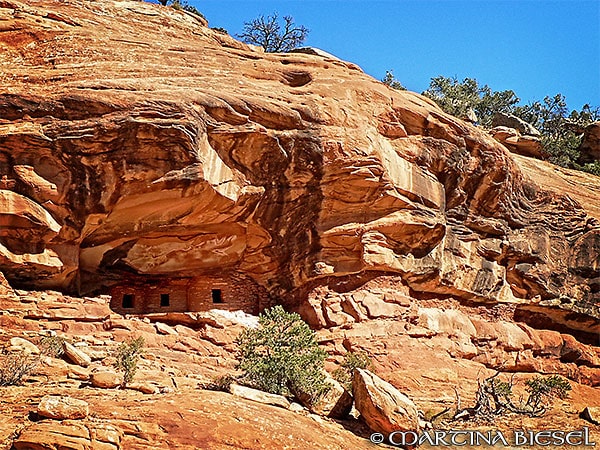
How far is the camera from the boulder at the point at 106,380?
10.0m

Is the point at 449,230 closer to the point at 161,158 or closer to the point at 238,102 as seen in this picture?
the point at 238,102

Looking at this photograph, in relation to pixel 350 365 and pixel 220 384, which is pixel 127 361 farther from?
pixel 350 365

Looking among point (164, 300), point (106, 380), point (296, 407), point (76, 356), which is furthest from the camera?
point (164, 300)

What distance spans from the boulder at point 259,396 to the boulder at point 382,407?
121 centimetres

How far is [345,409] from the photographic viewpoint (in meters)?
10.9

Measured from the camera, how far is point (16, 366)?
10383 millimetres

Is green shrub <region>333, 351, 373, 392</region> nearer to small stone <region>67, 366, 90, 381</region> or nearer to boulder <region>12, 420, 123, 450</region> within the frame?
small stone <region>67, 366, 90, 381</region>

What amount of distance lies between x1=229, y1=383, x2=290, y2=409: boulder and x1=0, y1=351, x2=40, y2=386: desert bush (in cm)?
321

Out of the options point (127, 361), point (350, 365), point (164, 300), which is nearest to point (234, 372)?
point (350, 365)

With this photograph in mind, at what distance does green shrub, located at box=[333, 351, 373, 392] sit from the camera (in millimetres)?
12750

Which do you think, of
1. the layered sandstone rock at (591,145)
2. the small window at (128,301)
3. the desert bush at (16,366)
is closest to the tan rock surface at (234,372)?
the desert bush at (16,366)

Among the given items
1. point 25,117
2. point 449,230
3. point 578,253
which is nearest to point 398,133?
point 449,230

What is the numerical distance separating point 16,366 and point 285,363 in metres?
4.30

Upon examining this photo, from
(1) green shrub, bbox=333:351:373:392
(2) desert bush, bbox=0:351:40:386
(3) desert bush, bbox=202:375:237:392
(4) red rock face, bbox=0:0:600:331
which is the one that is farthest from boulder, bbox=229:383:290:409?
(4) red rock face, bbox=0:0:600:331
